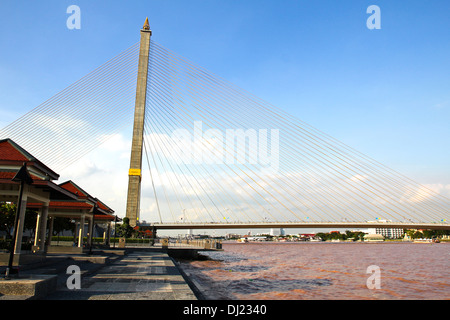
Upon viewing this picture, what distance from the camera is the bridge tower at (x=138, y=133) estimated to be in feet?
178

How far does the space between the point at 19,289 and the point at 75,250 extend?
2125 centimetres

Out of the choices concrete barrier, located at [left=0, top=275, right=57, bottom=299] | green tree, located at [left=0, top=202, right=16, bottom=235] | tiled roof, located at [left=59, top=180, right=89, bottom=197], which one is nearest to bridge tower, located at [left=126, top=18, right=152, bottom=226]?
green tree, located at [left=0, top=202, right=16, bottom=235]

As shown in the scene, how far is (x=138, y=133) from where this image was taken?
59781 mm

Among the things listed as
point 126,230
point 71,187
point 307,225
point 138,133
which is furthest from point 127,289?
point 307,225

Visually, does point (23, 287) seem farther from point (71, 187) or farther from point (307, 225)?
point (307, 225)

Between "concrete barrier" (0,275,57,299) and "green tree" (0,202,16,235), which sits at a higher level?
"green tree" (0,202,16,235)

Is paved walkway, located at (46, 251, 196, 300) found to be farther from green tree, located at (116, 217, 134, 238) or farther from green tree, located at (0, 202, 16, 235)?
green tree, located at (116, 217, 134, 238)

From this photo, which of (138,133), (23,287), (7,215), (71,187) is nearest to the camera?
(23,287)

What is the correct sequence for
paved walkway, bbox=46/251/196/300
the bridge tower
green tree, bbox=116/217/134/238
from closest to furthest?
paved walkway, bbox=46/251/196/300, the bridge tower, green tree, bbox=116/217/134/238

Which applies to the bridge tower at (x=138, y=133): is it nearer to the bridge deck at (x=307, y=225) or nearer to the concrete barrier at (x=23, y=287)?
the bridge deck at (x=307, y=225)

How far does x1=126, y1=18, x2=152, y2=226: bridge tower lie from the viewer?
54.3 meters

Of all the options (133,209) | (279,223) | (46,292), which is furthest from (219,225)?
(46,292)
